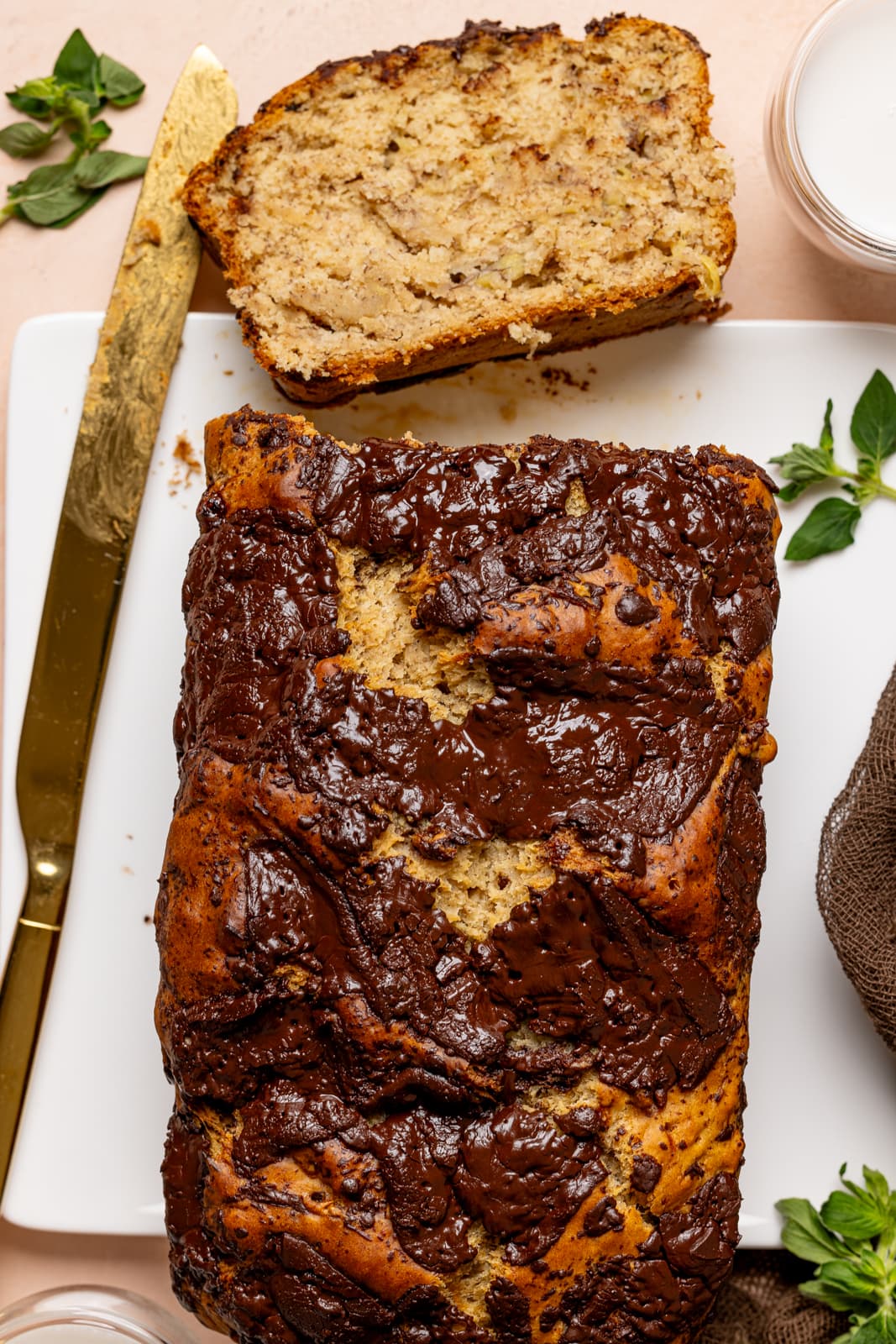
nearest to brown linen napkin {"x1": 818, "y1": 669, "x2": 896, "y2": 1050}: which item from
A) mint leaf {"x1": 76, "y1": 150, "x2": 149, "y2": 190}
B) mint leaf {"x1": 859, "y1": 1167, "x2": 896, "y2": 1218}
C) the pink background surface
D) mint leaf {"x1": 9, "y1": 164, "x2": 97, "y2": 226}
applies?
mint leaf {"x1": 859, "y1": 1167, "x2": 896, "y2": 1218}

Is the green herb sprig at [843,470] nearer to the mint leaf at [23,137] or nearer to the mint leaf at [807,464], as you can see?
the mint leaf at [807,464]

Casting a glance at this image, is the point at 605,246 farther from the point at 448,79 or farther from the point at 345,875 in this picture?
the point at 345,875

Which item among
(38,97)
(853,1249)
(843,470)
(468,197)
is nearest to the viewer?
(853,1249)

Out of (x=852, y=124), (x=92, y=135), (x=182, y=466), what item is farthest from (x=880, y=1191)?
(x=92, y=135)

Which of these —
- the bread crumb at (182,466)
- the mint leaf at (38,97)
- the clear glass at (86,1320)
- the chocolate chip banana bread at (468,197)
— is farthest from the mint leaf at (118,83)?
the clear glass at (86,1320)

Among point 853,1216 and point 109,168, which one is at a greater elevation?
point 109,168

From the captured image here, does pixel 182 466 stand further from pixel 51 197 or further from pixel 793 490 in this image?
pixel 793 490

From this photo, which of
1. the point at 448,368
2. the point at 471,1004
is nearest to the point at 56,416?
the point at 448,368

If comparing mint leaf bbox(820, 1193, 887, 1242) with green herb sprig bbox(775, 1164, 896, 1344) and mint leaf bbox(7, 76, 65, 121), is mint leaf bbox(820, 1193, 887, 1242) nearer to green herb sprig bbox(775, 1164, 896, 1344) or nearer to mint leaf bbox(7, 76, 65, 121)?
green herb sprig bbox(775, 1164, 896, 1344)
